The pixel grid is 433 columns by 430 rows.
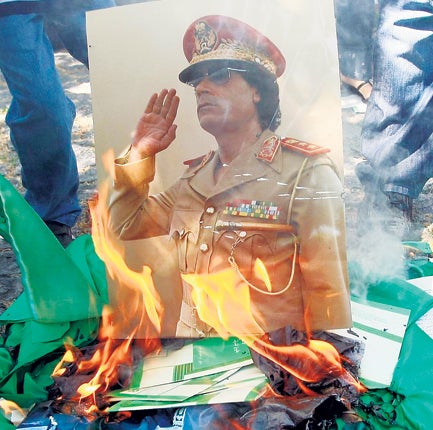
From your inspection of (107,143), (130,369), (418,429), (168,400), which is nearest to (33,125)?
(107,143)

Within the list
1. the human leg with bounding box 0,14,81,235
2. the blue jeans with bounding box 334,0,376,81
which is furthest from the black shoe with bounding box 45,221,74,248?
the blue jeans with bounding box 334,0,376,81

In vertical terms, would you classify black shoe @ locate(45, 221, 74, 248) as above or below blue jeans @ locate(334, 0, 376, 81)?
below

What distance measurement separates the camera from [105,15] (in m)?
1.55

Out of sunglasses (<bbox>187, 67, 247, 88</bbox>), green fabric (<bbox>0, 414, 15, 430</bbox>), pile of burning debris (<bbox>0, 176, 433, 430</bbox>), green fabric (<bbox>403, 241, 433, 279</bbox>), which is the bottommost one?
green fabric (<bbox>0, 414, 15, 430</bbox>)

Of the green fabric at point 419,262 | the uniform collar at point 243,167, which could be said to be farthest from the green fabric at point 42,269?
the green fabric at point 419,262

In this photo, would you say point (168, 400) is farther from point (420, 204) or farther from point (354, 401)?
point (420, 204)

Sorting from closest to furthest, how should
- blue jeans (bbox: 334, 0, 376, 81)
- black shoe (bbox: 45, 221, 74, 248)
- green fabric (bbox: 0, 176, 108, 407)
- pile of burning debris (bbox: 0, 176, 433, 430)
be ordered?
pile of burning debris (bbox: 0, 176, 433, 430) → green fabric (bbox: 0, 176, 108, 407) → black shoe (bbox: 45, 221, 74, 248) → blue jeans (bbox: 334, 0, 376, 81)

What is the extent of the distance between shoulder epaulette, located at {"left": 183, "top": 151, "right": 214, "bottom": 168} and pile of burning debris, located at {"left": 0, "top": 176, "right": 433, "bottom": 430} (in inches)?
18.2

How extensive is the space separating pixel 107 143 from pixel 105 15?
0.32m

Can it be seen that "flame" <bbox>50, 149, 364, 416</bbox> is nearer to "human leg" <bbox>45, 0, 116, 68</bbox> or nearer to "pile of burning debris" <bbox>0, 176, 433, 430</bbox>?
"pile of burning debris" <bbox>0, 176, 433, 430</bbox>

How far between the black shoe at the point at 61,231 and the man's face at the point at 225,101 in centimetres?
103

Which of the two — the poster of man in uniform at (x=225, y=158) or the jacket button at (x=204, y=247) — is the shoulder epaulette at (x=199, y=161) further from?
the jacket button at (x=204, y=247)

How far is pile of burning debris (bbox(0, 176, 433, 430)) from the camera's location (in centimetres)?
140

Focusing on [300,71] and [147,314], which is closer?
[300,71]
